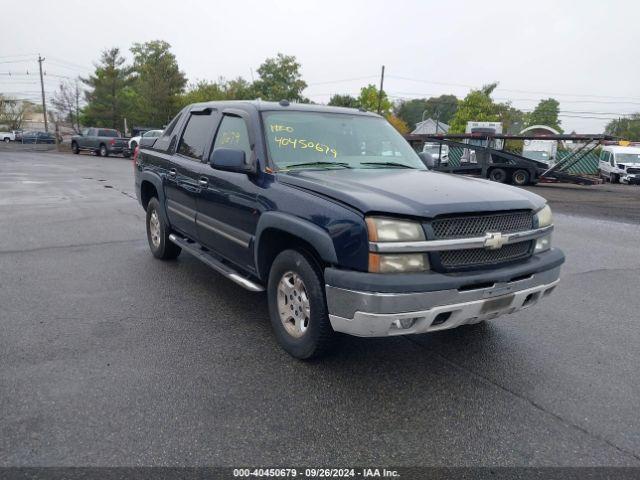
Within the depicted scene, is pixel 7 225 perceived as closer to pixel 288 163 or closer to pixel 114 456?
pixel 288 163

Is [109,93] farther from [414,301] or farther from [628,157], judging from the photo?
[414,301]

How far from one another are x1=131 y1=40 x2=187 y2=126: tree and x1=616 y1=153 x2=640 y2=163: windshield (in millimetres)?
35501

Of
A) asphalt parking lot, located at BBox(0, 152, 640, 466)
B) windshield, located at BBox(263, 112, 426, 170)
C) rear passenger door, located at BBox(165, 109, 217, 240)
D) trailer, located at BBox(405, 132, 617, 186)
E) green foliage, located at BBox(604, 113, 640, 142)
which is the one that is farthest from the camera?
green foliage, located at BBox(604, 113, 640, 142)

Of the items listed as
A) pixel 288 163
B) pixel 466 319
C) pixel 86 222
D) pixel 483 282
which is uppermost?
pixel 288 163

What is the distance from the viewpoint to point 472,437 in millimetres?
2736

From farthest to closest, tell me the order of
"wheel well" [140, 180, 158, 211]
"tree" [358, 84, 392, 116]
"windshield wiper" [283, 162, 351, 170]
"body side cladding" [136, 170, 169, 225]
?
"tree" [358, 84, 392, 116] < "wheel well" [140, 180, 158, 211] < "body side cladding" [136, 170, 169, 225] < "windshield wiper" [283, 162, 351, 170]

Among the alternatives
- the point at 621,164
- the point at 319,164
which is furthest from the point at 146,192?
the point at 621,164

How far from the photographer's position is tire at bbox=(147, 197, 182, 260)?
5.88 m

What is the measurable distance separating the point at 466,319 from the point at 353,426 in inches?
36.8

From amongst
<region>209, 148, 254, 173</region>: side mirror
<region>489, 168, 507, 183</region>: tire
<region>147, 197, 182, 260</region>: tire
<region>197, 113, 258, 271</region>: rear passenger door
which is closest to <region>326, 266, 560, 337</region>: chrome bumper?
<region>197, 113, 258, 271</region>: rear passenger door

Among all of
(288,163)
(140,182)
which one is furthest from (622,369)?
(140,182)

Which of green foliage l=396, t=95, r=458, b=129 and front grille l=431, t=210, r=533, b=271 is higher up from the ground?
green foliage l=396, t=95, r=458, b=129

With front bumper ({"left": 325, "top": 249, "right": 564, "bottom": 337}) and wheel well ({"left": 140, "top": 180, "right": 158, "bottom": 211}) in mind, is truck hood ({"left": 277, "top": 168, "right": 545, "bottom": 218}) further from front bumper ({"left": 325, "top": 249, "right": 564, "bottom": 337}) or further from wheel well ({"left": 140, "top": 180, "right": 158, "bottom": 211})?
wheel well ({"left": 140, "top": 180, "right": 158, "bottom": 211})

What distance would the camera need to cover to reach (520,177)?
2086 centimetres
